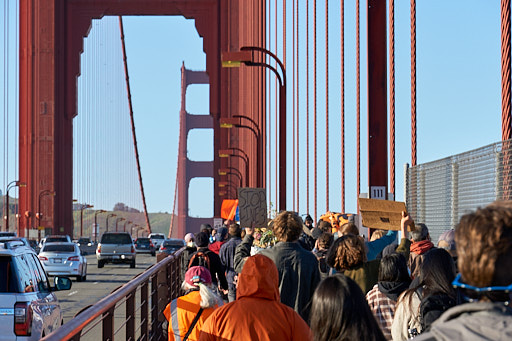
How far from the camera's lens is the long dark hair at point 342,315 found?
2924mm

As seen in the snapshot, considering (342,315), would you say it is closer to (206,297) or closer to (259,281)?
(259,281)

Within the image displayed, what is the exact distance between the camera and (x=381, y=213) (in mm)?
6820

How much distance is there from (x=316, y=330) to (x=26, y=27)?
6793 cm

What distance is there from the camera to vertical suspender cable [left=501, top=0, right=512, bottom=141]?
8.38 meters

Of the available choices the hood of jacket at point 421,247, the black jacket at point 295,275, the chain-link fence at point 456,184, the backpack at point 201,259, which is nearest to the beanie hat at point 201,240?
the backpack at point 201,259

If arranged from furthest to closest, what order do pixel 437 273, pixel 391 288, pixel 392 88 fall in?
pixel 392 88 < pixel 391 288 < pixel 437 273

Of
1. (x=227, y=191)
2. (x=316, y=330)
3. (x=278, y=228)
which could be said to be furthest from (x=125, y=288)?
(x=227, y=191)

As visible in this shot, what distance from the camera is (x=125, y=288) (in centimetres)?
634

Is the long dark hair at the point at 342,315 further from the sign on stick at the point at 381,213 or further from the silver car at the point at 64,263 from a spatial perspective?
the silver car at the point at 64,263

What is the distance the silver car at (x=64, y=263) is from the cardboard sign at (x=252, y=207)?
12.8 m

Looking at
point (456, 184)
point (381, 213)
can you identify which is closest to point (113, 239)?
point (456, 184)

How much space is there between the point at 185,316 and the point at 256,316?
154cm

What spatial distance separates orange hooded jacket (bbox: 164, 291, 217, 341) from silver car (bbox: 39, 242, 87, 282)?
23274mm

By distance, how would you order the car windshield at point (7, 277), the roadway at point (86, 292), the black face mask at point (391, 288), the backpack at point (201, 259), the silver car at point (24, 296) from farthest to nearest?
1. the roadway at point (86, 292)
2. the backpack at point (201, 259)
3. the car windshield at point (7, 277)
4. the silver car at point (24, 296)
5. the black face mask at point (391, 288)
